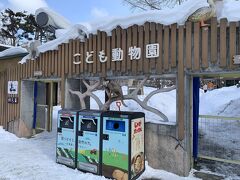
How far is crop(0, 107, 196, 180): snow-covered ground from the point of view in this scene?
5.35 metres

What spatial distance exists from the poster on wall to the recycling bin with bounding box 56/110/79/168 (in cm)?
148

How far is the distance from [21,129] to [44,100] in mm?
1776

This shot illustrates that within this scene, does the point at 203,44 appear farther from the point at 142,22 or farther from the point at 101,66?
the point at 101,66

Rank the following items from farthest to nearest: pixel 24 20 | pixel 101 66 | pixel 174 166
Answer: pixel 24 20
pixel 101 66
pixel 174 166

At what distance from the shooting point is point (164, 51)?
5.59m

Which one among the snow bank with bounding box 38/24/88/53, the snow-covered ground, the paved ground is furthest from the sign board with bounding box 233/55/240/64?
the snow bank with bounding box 38/24/88/53

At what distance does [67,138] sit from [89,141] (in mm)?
701

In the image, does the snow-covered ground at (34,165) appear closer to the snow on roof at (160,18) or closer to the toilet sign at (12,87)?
the toilet sign at (12,87)

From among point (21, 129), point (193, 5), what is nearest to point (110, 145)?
point (193, 5)

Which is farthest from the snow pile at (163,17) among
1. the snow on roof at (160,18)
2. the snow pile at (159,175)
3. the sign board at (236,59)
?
the snow pile at (159,175)

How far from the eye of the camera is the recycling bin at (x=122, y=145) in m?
5.05

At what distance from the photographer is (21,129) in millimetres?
9367

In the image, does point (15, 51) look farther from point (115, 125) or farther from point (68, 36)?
point (115, 125)

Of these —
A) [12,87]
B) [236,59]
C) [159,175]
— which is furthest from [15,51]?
[236,59]
